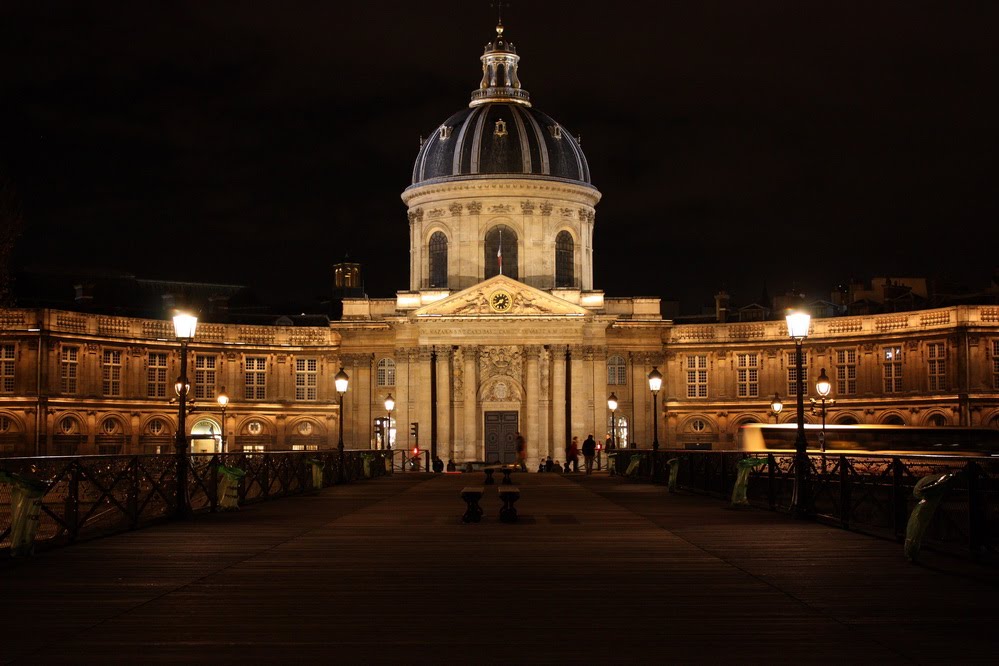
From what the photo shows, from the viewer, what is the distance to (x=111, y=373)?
81.2m

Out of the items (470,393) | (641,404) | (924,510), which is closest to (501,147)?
(470,393)

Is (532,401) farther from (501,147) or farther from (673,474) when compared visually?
(673,474)

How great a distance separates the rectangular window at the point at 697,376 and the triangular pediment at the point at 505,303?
10.3 metres

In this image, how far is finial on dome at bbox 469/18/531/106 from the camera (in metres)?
87.6

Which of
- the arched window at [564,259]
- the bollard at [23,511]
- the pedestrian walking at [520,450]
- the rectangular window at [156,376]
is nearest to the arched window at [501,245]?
the arched window at [564,259]

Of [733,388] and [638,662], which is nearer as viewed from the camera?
[638,662]

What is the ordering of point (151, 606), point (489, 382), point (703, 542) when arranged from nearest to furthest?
A: point (151, 606) < point (703, 542) < point (489, 382)

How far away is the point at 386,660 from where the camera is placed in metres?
11.0

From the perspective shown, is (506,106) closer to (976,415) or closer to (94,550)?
(976,415)

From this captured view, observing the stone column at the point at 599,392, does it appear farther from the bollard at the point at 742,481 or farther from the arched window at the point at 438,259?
the bollard at the point at 742,481

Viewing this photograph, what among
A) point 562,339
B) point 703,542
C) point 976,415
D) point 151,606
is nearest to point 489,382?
point 562,339

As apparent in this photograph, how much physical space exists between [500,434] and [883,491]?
197 ft

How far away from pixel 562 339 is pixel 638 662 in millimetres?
68640

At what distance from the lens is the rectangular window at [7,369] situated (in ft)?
251
